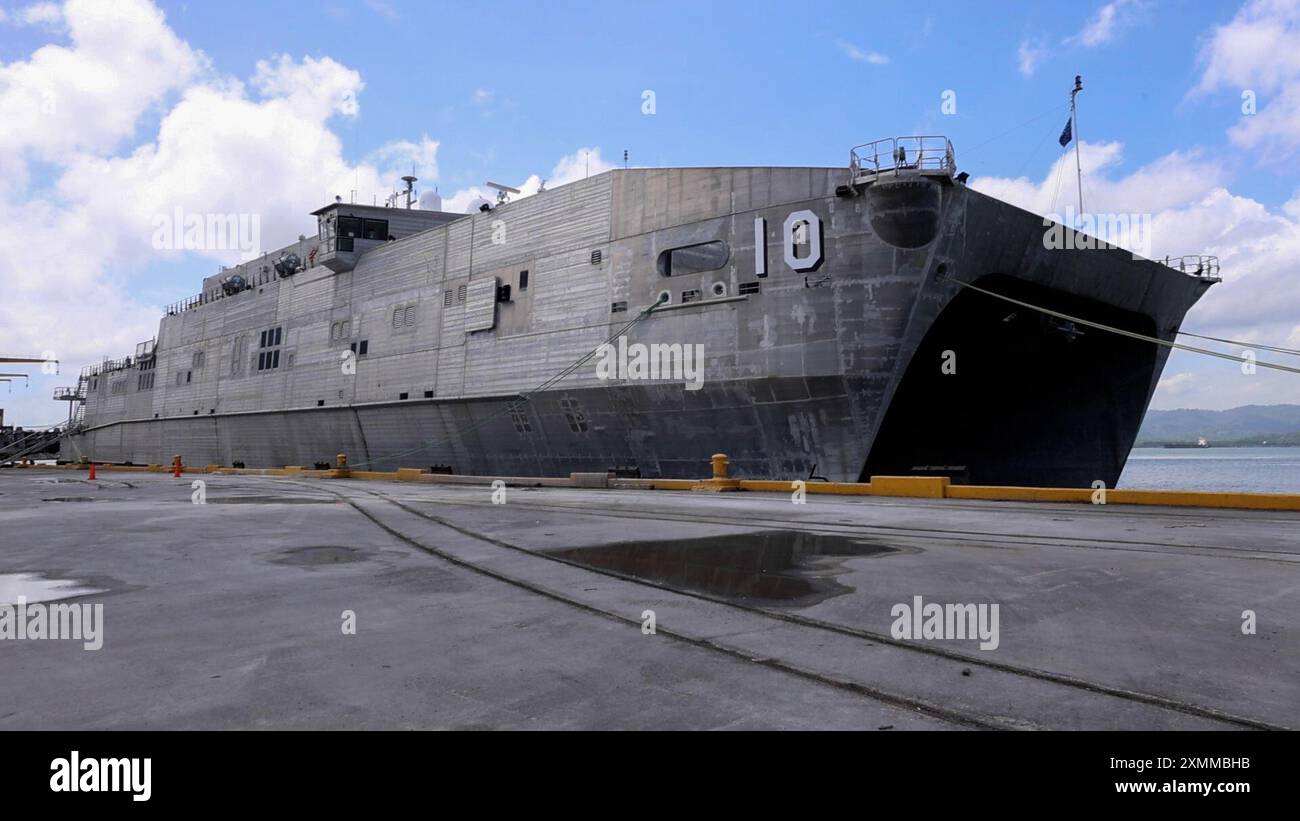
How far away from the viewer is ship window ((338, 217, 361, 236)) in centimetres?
3659

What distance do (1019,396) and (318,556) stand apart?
24818mm

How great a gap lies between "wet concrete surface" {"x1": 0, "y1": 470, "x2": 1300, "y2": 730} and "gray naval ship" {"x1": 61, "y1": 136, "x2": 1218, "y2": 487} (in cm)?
1025

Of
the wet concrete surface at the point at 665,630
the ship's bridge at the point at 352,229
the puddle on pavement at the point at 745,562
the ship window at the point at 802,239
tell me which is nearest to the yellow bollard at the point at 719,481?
the ship window at the point at 802,239

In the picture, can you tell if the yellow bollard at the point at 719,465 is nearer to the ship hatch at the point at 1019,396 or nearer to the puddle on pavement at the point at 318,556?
the ship hatch at the point at 1019,396

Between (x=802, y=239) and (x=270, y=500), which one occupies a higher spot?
(x=802, y=239)

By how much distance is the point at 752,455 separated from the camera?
2236 cm

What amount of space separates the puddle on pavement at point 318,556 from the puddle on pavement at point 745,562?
246 cm

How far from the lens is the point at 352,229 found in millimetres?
37156

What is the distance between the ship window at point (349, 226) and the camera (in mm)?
36594

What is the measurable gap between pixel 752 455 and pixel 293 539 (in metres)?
14.4

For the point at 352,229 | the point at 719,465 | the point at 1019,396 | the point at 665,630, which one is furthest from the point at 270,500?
the point at 1019,396

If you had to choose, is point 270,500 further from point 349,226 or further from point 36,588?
point 349,226
